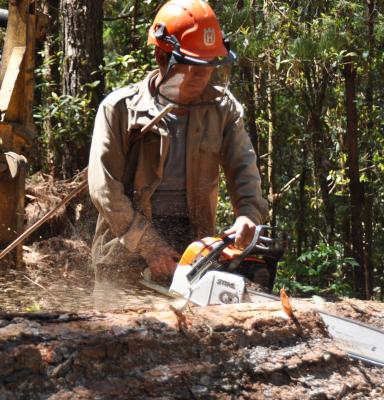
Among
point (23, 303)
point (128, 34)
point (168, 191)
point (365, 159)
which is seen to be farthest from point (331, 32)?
point (128, 34)

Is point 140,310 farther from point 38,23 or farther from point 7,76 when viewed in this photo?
point 38,23

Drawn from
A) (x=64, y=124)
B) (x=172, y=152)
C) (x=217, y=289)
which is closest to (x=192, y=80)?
(x=172, y=152)

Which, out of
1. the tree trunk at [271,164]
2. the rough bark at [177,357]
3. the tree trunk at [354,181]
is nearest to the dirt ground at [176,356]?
the rough bark at [177,357]

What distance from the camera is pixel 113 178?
4.11 metres

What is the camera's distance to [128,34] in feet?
33.6

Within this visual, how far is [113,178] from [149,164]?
0.25 meters

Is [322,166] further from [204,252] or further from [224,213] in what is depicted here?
[204,252]

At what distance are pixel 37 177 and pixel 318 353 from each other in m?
5.45

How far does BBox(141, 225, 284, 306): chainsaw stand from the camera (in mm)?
3236

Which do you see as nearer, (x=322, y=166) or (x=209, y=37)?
(x=209, y=37)

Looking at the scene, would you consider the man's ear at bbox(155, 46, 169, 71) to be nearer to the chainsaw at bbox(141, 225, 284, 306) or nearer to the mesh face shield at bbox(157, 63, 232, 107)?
the mesh face shield at bbox(157, 63, 232, 107)

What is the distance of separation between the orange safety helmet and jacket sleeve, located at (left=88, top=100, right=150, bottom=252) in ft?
1.58

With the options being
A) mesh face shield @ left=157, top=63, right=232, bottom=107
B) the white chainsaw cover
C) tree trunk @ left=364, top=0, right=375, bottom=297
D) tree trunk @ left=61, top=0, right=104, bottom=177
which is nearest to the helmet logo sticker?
mesh face shield @ left=157, top=63, right=232, bottom=107

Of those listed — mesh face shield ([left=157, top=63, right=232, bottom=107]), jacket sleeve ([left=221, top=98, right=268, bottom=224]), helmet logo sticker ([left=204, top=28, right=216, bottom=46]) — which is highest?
helmet logo sticker ([left=204, top=28, right=216, bottom=46])
